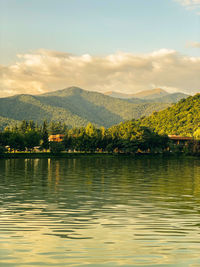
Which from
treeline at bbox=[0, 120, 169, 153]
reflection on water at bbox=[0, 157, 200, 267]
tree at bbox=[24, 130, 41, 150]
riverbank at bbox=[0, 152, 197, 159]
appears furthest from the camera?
tree at bbox=[24, 130, 41, 150]

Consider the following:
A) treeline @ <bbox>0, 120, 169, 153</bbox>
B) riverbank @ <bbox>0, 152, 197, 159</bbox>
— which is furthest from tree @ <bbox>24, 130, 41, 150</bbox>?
riverbank @ <bbox>0, 152, 197, 159</bbox>

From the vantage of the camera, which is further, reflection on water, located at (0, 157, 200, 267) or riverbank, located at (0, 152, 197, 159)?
riverbank, located at (0, 152, 197, 159)

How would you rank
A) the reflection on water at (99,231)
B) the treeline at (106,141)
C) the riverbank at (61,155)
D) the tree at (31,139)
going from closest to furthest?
the reflection on water at (99,231) → the riverbank at (61,155) → the treeline at (106,141) → the tree at (31,139)

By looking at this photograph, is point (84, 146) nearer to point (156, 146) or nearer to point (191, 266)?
point (156, 146)

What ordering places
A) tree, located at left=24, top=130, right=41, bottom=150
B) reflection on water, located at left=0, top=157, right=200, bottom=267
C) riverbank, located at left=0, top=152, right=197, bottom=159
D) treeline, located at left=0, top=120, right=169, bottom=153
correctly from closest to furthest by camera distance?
reflection on water, located at left=0, top=157, right=200, bottom=267
riverbank, located at left=0, top=152, right=197, bottom=159
treeline, located at left=0, top=120, right=169, bottom=153
tree, located at left=24, top=130, right=41, bottom=150

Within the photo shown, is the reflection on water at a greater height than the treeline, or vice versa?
the treeline

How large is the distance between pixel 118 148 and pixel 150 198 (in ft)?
418

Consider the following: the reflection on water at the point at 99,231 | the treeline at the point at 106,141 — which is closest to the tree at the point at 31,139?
the treeline at the point at 106,141

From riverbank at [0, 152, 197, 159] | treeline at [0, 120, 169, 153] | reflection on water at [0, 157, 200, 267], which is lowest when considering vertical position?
reflection on water at [0, 157, 200, 267]

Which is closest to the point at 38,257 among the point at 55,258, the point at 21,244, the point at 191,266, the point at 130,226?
the point at 55,258

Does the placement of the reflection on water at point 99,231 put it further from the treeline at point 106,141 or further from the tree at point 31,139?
the tree at point 31,139

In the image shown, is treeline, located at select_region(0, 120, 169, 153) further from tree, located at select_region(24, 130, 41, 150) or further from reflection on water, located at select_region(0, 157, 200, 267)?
reflection on water, located at select_region(0, 157, 200, 267)

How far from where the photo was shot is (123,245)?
47.5 feet

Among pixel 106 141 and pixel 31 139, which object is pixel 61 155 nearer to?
pixel 31 139
